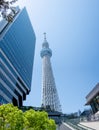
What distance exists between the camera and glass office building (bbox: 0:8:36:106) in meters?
77.3

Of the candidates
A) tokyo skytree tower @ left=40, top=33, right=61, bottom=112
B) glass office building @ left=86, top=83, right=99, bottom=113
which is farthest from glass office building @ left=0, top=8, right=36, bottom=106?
tokyo skytree tower @ left=40, top=33, right=61, bottom=112

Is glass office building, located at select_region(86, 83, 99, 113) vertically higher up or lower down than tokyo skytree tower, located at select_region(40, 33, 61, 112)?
lower down

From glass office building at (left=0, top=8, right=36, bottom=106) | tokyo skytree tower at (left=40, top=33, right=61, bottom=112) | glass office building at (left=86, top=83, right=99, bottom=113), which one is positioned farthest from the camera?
tokyo skytree tower at (left=40, top=33, right=61, bottom=112)

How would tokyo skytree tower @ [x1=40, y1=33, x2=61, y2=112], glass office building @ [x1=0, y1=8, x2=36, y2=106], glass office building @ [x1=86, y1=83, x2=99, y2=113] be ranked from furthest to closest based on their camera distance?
tokyo skytree tower @ [x1=40, y1=33, x2=61, y2=112], glass office building @ [x1=0, y1=8, x2=36, y2=106], glass office building @ [x1=86, y1=83, x2=99, y2=113]

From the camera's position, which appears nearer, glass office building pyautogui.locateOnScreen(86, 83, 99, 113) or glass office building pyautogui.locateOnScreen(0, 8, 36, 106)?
glass office building pyautogui.locateOnScreen(86, 83, 99, 113)

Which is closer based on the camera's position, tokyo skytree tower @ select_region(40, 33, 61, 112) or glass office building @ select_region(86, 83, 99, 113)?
glass office building @ select_region(86, 83, 99, 113)

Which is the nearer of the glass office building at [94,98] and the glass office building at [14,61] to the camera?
the glass office building at [94,98]

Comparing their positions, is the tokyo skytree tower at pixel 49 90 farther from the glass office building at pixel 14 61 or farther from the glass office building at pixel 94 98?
the glass office building at pixel 94 98

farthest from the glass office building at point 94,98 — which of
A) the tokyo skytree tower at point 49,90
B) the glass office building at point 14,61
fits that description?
the tokyo skytree tower at point 49,90

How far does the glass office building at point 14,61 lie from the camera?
3044 inches

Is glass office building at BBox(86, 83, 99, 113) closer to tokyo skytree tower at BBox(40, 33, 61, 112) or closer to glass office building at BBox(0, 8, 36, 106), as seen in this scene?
glass office building at BBox(0, 8, 36, 106)

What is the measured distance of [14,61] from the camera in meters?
89.0

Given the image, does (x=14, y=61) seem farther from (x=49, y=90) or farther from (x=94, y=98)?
(x=49, y=90)

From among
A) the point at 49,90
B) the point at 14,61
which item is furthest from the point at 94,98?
the point at 49,90
